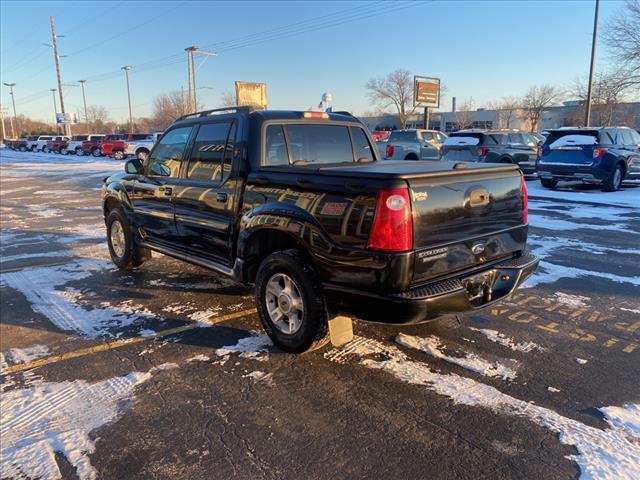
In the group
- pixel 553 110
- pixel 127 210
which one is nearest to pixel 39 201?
pixel 127 210

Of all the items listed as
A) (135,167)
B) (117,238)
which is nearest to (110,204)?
(117,238)

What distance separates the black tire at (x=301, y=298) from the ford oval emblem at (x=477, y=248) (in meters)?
1.16

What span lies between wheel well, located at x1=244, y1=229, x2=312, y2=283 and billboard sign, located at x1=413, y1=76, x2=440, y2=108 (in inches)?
1472

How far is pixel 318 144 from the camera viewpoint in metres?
4.85

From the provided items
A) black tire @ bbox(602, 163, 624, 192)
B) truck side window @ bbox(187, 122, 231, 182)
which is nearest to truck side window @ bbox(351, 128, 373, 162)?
truck side window @ bbox(187, 122, 231, 182)

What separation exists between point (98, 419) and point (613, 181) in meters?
14.7

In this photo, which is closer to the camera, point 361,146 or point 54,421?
point 54,421

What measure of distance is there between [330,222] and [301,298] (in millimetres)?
661

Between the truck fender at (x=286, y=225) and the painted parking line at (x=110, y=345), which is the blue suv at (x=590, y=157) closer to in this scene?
the painted parking line at (x=110, y=345)

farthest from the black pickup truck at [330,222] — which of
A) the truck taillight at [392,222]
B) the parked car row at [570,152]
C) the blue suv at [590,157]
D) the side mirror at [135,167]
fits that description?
the blue suv at [590,157]

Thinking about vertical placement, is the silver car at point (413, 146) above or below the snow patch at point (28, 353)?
above

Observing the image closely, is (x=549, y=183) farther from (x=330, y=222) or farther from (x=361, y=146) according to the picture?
(x=330, y=222)

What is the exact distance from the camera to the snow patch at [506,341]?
403 cm

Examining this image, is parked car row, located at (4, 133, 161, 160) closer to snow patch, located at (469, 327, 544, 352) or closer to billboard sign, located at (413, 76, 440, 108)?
billboard sign, located at (413, 76, 440, 108)
